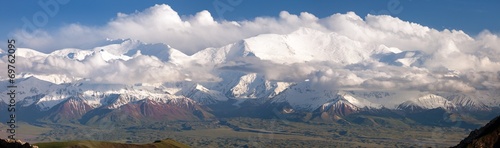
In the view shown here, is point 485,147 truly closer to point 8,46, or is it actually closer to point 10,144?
point 10,144

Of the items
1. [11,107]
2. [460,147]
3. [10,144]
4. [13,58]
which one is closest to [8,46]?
[13,58]

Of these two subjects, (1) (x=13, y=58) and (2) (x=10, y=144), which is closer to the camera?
(2) (x=10, y=144)

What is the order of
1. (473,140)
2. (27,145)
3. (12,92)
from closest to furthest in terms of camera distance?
(27,145)
(473,140)
(12,92)

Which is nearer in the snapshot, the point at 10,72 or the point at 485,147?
the point at 485,147

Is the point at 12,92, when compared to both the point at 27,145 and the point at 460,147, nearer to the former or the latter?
the point at 27,145

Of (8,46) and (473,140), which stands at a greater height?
(8,46)

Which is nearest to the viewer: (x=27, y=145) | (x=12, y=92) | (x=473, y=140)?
(x=27, y=145)

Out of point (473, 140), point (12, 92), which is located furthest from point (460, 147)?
→ point (12, 92)

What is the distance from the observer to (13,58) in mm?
137000

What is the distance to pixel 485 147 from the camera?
114 metres

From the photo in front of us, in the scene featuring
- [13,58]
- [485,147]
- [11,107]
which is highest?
[13,58]

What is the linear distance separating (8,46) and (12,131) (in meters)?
19.8

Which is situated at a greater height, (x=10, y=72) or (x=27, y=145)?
(x=10, y=72)

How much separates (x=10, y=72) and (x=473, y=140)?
99.9m
